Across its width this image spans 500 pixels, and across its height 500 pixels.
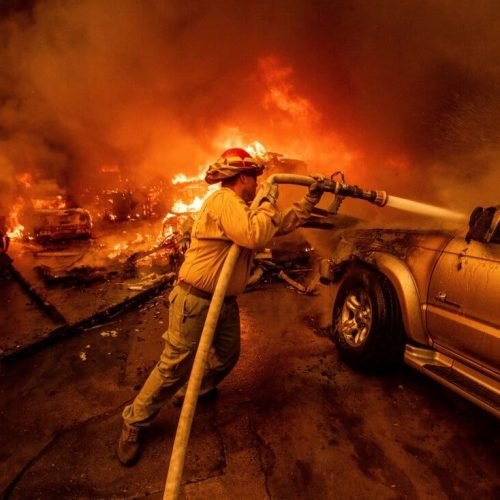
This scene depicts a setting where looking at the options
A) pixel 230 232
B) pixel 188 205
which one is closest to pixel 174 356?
pixel 230 232

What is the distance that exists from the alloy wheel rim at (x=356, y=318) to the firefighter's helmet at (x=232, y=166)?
1.92 m

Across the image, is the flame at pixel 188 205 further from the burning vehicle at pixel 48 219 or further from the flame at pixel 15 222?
the flame at pixel 15 222

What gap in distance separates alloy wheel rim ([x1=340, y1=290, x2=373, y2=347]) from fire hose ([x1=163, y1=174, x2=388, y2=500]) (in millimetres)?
1412

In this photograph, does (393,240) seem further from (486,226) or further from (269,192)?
(269,192)

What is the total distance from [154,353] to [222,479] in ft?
6.79

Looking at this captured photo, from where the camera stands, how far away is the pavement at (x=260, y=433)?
2531 mm

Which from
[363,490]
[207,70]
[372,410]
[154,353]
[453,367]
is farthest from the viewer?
[207,70]

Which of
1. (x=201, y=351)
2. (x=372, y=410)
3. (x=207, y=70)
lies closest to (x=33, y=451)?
(x=201, y=351)

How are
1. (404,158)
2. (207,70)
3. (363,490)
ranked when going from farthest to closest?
(207,70)
(404,158)
(363,490)

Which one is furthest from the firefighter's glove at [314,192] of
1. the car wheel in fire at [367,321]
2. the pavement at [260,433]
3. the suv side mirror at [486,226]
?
the pavement at [260,433]

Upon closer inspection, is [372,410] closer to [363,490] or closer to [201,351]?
[363,490]

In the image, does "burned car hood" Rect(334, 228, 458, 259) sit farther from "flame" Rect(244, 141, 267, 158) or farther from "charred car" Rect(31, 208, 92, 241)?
"flame" Rect(244, 141, 267, 158)

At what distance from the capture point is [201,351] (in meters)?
2.20

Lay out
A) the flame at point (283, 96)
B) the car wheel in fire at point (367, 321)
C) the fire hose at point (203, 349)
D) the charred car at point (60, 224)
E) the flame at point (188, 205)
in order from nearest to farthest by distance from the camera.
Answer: the fire hose at point (203, 349) < the car wheel in fire at point (367, 321) < the charred car at point (60, 224) < the flame at point (188, 205) < the flame at point (283, 96)
